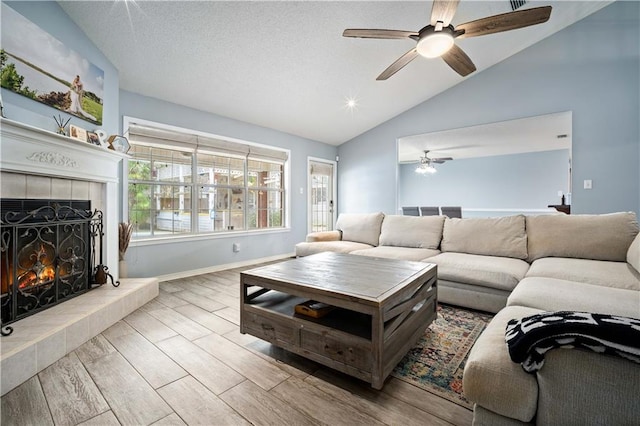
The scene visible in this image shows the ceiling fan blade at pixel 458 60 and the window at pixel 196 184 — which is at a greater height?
the ceiling fan blade at pixel 458 60

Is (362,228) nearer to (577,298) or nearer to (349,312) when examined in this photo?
(349,312)

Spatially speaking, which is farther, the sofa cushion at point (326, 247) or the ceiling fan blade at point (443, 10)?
the sofa cushion at point (326, 247)

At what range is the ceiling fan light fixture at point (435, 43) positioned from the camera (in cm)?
214

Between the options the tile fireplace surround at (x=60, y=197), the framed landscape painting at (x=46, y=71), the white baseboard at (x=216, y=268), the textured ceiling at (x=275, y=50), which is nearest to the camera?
the tile fireplace surround at (x=60, y=197)

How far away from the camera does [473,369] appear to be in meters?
1.06

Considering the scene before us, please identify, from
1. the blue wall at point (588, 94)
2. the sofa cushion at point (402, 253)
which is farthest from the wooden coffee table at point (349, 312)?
the blue wall at point (588, 94)

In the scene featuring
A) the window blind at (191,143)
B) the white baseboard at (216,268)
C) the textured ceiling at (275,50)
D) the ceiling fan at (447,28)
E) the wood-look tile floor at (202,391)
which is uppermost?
the textured ceiling at (275,50)

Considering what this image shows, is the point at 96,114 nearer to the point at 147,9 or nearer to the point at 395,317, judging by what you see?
the point at 147,9

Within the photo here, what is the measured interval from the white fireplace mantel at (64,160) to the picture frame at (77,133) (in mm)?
132

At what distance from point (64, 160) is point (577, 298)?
12.2 ft

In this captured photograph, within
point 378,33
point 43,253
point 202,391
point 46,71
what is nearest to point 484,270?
point 378,33

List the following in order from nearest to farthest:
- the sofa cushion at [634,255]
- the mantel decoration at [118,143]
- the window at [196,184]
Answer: the sofa cushion at [634,255] < the mantel decoration at [118,143] < the window at [196,184]

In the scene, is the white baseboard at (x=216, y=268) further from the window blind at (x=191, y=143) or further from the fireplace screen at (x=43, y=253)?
the window blind at (x=191, y=143)

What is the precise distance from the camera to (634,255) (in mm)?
2199
